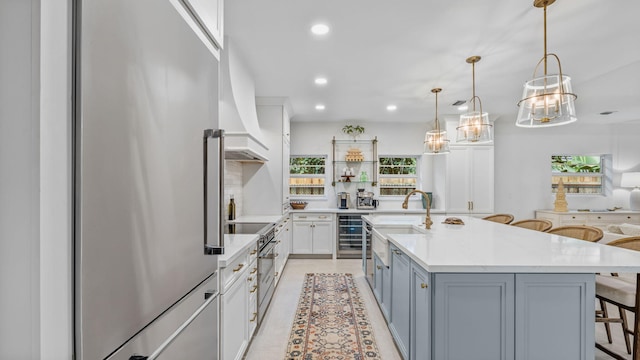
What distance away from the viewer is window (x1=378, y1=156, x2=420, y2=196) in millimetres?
6336

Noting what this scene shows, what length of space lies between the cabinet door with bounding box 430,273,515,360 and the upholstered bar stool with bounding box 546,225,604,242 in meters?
1.69

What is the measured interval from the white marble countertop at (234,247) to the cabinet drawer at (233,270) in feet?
0.17

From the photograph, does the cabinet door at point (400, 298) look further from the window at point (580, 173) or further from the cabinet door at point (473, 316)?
the window at point (580, 173)

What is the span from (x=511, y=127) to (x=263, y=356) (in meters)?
6.08

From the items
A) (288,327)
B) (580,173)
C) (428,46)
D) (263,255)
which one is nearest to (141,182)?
(263,255)

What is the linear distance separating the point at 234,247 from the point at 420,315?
1.21 m

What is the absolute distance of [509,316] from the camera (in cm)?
164

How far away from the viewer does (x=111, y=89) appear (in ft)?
2.20

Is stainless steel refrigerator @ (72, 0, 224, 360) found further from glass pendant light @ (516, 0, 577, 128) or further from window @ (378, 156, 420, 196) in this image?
window @ (378, 156, 420, 196)

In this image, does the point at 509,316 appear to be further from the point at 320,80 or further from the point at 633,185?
the point at 633,185

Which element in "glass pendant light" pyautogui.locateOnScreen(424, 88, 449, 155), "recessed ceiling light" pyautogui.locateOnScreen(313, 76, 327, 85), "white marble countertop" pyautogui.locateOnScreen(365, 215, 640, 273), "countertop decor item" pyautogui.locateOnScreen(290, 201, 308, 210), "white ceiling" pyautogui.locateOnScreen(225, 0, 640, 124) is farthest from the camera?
"countertop decor item" pyautogui.locateOnScreen(290, 201, 308, 210)

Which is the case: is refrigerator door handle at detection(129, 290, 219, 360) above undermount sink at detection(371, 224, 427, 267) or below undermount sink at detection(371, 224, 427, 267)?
above

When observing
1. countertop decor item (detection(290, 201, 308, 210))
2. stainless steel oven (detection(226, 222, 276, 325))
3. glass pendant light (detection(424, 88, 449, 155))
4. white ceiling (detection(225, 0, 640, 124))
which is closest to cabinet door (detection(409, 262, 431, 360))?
stainless steel oven (detection(226, 222, 276, 325))

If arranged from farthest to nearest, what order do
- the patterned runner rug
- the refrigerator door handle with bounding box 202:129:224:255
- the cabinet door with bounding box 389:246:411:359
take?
the patterned runner rug, the cabinet door with bounding box 389:246:411:359, the refrigerator door handle with bounding box 202:129:224:255
